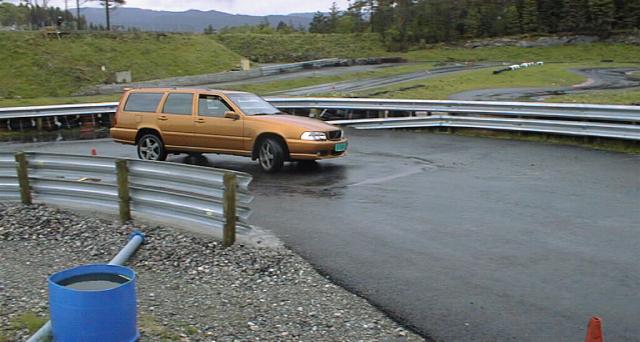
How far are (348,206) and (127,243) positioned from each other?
10.9 feet

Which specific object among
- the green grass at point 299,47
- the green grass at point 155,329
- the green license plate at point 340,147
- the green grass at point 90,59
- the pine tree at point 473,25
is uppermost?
the pine tree at point 473,25

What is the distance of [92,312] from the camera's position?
4.34 metres

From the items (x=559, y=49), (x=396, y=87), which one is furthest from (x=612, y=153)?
(x=559, y=49)

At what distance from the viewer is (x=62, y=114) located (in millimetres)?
20531

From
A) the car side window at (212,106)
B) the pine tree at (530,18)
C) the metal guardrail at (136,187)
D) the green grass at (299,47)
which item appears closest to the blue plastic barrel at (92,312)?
the metal guardrail at (136,187)

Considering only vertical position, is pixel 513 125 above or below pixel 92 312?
above

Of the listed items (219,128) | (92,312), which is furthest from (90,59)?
(92,312)

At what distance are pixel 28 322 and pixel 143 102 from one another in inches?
359

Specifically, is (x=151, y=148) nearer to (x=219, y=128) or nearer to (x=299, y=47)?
(x=219, y=128)

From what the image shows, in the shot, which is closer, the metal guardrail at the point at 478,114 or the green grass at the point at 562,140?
the green grass at the point at 562,140

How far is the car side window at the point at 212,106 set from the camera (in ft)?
42.7

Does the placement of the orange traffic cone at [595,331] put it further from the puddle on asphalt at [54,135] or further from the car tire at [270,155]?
the puddle on asphalt at [54,135]

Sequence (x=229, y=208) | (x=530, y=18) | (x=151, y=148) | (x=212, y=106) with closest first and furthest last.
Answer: (x=229, y=208)
(x=212, y=106)
(x=151, y=148)
(x=530, y=18)

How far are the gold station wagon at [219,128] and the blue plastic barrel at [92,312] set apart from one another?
7.86 m
